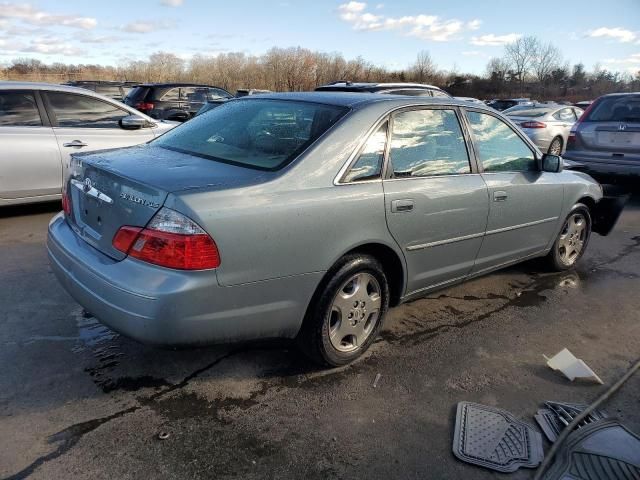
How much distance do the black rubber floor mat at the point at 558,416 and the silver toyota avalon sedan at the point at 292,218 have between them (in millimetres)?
1047

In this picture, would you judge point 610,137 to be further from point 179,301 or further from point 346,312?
point 179,301

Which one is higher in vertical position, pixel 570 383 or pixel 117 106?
pixel 117 106

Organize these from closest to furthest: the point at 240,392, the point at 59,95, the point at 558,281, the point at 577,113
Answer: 1. the point at 240,392
2. the point at 558,281
3. the point at 59,95
4. the point at 577,113

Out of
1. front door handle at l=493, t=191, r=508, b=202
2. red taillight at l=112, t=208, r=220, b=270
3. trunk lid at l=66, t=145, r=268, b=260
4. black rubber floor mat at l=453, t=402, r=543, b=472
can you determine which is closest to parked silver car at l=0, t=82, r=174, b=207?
trunk lid at l=66, t=145, r=268, b=260

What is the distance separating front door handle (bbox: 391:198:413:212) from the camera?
304 centimetres

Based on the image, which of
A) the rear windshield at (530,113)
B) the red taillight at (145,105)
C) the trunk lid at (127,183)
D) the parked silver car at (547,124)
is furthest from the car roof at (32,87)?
the rear windshield at (530,113)

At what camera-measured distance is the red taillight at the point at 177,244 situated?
7.67 feet

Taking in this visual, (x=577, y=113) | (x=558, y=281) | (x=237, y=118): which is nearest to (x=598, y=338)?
(x=558, y=281)

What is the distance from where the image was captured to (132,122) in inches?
256

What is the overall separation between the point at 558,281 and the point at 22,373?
Result: 14.2ft

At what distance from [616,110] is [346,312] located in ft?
23.5

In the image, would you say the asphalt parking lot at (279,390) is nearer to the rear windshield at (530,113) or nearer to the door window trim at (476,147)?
the door window trim at (476,147)

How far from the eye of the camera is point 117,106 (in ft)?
21.8

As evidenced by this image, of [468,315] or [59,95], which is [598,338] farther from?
[59,95]
